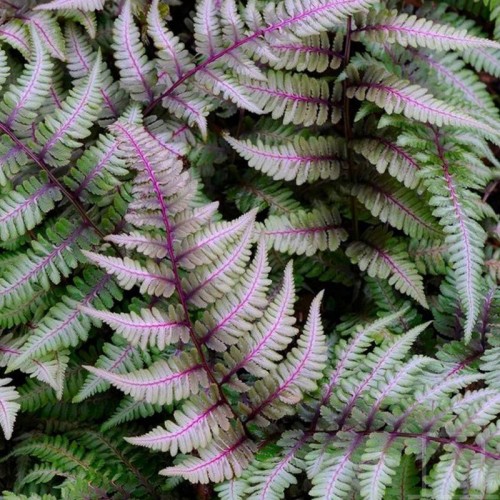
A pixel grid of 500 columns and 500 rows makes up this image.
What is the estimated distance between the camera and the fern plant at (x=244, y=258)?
212cm

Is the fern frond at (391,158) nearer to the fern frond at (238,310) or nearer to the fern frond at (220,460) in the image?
the fern frond at (238,310)

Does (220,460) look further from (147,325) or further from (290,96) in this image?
(290,96)

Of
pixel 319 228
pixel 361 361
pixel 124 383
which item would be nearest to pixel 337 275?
pixel 319 228

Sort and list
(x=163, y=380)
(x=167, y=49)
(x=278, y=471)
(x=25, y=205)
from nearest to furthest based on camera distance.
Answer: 1. (x=163, y=380)
2. (x=278, y=471)
3. (x=25, y=205)
4. (x=167, y=49)

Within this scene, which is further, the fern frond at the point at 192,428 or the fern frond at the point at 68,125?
the fern frond at the point at 68,125

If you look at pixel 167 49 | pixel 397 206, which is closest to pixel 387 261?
pixel 397 206

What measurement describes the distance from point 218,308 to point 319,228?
0.82 m

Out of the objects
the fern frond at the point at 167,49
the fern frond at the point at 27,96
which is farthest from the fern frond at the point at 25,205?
the fern frond at the point at 167,49

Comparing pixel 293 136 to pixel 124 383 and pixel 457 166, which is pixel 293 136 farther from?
pixel 124 383

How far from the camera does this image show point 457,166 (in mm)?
2613

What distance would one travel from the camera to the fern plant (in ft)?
6.97

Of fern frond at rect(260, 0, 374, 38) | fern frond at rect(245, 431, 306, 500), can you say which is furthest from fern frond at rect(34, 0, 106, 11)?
fern frond at rect(245, 431, 306, 500)

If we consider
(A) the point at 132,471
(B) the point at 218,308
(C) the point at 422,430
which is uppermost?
(B) the point at 218,308

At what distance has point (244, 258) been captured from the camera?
A: 2162 millimetres
